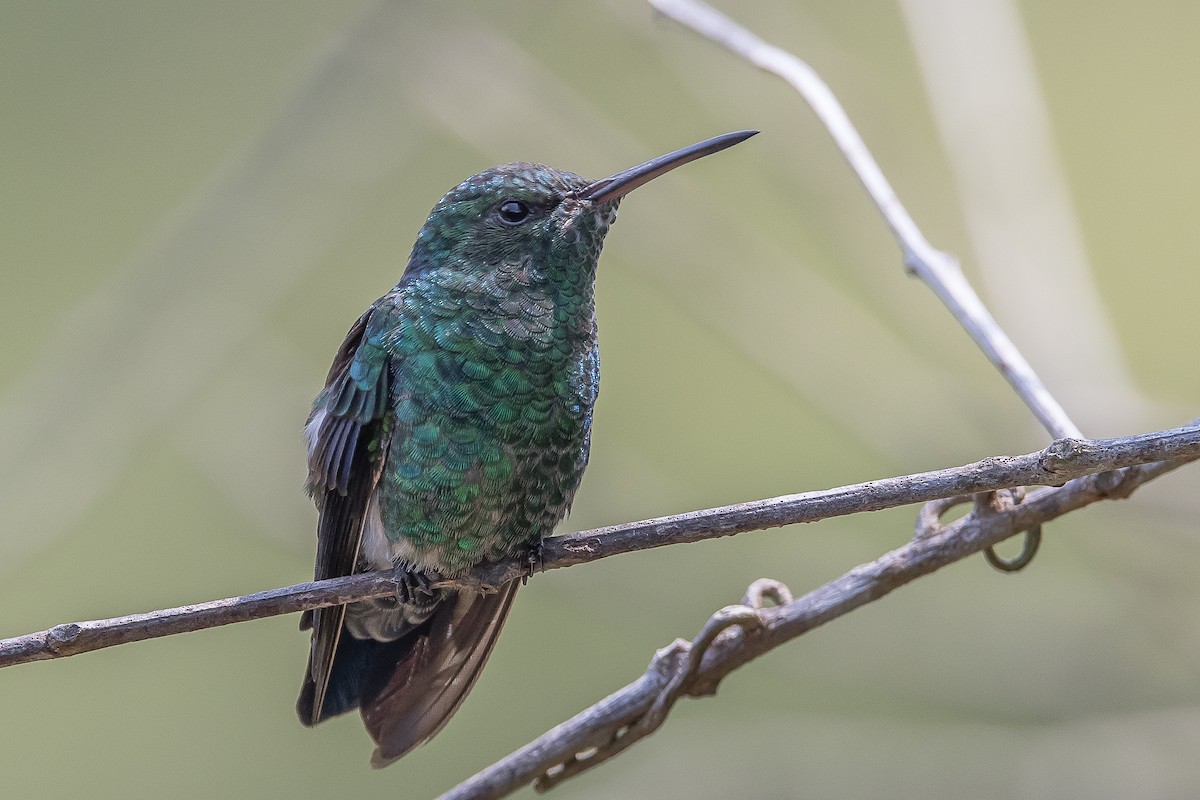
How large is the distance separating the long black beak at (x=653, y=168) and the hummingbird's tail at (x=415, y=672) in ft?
2.77

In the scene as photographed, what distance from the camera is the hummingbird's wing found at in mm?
2465

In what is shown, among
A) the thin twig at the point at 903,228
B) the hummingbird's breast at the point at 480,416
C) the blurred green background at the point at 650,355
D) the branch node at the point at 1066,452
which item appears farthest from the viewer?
the blurred green background at the point at 650,355

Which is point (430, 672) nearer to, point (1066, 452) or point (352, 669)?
point (352, 669)

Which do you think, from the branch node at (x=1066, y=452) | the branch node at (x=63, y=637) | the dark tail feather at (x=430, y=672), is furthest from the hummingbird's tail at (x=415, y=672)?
the branch node at (x=1066, y=452)

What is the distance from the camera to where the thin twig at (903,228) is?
198cm

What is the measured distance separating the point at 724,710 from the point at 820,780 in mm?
1565

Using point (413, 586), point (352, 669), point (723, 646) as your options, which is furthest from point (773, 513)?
point (352, 669)

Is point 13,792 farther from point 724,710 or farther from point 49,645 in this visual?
point 49,645

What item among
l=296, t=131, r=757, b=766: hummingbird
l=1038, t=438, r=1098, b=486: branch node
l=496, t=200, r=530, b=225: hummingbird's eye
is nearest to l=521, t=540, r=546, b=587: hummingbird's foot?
l=296, t=131, r=757, b=766: hummingbird

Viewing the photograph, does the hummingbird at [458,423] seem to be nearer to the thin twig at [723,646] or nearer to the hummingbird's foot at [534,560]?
the hummingbird's foot at [534,560]

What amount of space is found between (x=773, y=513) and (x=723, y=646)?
521mm

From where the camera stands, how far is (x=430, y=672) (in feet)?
8.50

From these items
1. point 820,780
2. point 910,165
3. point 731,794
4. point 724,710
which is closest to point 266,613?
point 731,794

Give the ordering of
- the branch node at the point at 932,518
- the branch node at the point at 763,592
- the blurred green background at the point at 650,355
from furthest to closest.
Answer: the blurred green background at the point at 650,355 < the branch node at the point at 763,592 < the branch node at the point at 932,518
